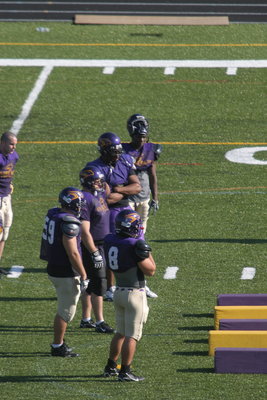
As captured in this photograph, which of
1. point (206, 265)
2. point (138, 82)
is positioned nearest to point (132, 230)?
point (206, 265)

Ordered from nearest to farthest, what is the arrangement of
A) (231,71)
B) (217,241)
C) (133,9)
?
(217,241) → (231,71) → (133,9)

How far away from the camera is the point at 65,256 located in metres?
12.2

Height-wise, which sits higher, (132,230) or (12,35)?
(132,230)

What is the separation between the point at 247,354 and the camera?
37.7 ft

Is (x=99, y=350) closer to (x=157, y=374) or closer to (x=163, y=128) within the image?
(x=157, y=374)

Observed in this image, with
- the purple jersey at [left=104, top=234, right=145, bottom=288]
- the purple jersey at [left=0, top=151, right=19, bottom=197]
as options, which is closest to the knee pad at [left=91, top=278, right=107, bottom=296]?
the purple jersey at [left=104, top=234, right=145, bottom=288]

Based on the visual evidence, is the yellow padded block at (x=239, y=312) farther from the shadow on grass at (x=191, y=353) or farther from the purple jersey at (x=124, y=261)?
the purple jersey at (x=124, y=261)

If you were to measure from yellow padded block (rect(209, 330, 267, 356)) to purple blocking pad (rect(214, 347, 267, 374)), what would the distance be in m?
0.44

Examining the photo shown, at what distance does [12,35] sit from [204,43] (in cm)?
498

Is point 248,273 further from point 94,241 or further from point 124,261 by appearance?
point 124,261

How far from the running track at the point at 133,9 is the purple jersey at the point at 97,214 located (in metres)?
19.3

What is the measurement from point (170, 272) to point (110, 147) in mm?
2664

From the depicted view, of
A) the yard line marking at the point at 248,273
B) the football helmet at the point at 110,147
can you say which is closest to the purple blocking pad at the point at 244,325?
the football helmet at the point at 110,147

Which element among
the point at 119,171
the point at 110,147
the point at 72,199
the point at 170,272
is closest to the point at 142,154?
the point at 119,171
